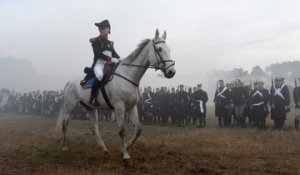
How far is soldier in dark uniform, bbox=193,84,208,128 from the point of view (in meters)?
19.4

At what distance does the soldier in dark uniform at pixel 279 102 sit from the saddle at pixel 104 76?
9.22m

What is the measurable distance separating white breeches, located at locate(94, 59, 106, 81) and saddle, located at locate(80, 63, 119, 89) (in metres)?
0.11

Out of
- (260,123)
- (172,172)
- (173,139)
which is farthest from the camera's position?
(260,123)

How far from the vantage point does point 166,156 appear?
9555mm

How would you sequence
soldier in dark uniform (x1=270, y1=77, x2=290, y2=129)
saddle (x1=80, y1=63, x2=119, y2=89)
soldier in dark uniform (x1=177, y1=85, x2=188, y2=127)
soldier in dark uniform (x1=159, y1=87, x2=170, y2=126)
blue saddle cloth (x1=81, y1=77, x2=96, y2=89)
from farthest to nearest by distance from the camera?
soldier in dark uniform (x1=159, y1=87, x2=170, y2=126) → soldier in dark uniform (x1=177, y1=85, x2=188, y2=127) → soldier in dark uniform (x1=270, y1=77, x2=290, y2=129) → blue saddle cloth (x1=81, y1=77, x2=96, y2=89) → saddle (x1=80, y1=63, x2=119, y2=89)

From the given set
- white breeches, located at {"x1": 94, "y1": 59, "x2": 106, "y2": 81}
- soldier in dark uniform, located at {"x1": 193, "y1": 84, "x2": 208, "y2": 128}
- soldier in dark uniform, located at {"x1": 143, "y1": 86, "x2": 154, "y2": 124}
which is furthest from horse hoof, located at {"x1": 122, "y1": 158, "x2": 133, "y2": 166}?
soldier in dark uniform, located at {"x1": 143, "y1": 86, "x2": 154, "y2": 124}

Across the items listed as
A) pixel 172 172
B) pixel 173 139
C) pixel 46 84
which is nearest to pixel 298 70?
pixel 46 84

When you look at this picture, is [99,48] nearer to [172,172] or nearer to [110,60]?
[110,60]

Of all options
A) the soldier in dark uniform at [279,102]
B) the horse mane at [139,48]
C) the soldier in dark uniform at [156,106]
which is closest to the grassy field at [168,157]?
the horse mane at [139,48]

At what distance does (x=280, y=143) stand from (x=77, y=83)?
639 centimetres

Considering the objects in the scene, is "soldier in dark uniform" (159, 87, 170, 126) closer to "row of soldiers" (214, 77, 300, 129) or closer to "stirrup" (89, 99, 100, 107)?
"row of soldiers" (214, 77, 300, 129)

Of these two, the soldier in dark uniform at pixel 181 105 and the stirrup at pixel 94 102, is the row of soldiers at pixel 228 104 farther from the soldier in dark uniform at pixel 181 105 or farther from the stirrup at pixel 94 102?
the stirrup at pixel 94 102

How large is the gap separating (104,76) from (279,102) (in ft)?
31.4

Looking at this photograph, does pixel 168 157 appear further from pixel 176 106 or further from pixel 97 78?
pixel 176 106
